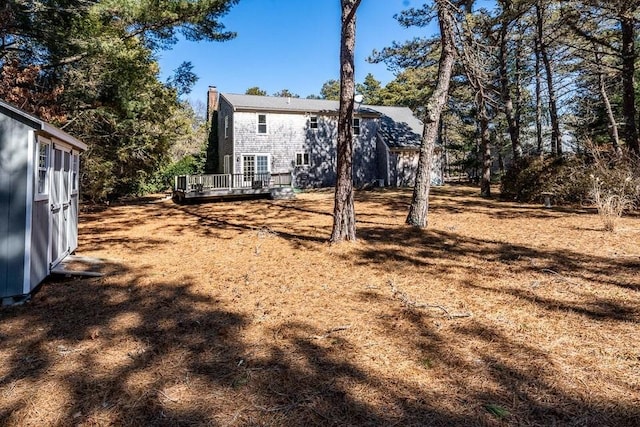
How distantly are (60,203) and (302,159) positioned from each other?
1861 cm

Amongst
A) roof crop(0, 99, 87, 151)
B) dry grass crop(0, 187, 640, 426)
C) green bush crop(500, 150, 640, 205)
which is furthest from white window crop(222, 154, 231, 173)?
Answer: roof crop(0, 99, 87, 151)

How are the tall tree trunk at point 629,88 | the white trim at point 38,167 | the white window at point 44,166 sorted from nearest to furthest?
the white trim at point 38,167
the white window at point 44,166
the tall tree trunk at point 629,88

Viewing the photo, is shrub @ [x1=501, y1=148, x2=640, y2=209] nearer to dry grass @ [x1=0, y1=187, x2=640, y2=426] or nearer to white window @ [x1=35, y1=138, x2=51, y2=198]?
dry grass @ [x1=0, y1=187, x2=640, y2=426]

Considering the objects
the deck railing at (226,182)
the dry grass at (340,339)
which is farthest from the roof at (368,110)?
the dry grass at (340,339)

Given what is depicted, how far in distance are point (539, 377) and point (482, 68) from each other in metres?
7.07

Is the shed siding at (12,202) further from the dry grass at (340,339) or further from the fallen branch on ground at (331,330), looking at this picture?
the fallen branch on ground at (331,330)

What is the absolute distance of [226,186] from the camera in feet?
60.8

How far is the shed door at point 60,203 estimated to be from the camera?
19.2 ft

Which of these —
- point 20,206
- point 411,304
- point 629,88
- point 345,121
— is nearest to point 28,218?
point 20,206

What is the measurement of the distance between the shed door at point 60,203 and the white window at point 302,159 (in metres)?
17.6

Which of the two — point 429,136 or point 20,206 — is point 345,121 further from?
point 20,206

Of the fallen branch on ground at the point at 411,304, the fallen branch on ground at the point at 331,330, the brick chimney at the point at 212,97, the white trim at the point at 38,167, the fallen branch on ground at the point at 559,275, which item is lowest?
the fallen branch on ground at the point at 331,330

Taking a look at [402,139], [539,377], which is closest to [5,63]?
[539,377]

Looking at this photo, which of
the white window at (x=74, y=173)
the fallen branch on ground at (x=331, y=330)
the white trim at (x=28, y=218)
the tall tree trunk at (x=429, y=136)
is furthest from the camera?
the tall tree trunk at (x=429, y=136)
